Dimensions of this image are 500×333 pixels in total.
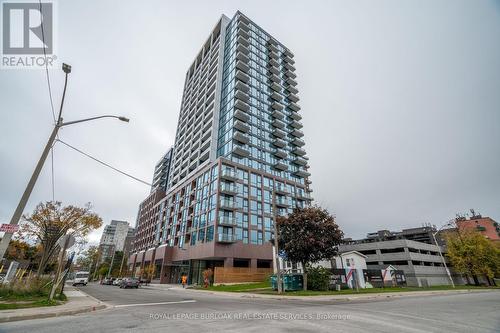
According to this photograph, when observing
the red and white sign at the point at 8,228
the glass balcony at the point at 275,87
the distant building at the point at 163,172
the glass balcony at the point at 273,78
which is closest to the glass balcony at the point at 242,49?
the glass balcony at the point at 273,78

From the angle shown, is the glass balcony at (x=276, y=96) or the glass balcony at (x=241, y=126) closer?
the glass balcony at (x=241, y=126)

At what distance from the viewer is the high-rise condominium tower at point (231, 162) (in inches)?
1638

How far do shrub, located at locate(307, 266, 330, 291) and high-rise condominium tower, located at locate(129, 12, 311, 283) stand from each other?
1400 cm

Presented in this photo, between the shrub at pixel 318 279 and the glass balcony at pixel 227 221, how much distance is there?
18.4m

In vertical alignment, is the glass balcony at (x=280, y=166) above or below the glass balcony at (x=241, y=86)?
below

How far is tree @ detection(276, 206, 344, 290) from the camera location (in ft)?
73.5

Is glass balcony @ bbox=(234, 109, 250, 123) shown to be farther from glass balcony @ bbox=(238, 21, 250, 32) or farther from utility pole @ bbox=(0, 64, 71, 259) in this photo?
utility pole @ bbox=(0, 64, 71, 259)

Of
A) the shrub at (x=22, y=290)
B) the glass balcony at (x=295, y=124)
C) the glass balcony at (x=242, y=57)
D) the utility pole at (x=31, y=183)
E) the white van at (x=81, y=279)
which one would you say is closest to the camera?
the utility pole at (x=31, y=183)

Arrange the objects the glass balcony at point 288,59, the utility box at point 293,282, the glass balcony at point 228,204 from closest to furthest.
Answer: the utility box at point 293,282
the glass balcony at point 228,204
the glass balcony at point 288,59

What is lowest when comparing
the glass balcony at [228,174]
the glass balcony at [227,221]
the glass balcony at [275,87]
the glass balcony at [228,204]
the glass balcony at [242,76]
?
the glass balcony at [227,221]

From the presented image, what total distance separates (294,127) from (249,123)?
1671 cm

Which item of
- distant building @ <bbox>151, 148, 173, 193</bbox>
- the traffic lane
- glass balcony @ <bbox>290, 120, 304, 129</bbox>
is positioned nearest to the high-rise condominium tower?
glass balcony @ <bbox>290, 120, 304, 129</bbox>

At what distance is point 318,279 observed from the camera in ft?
76.9

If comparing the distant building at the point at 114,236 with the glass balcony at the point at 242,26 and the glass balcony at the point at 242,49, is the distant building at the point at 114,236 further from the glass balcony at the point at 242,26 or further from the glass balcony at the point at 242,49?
the glass balcony at the point at 242,26
